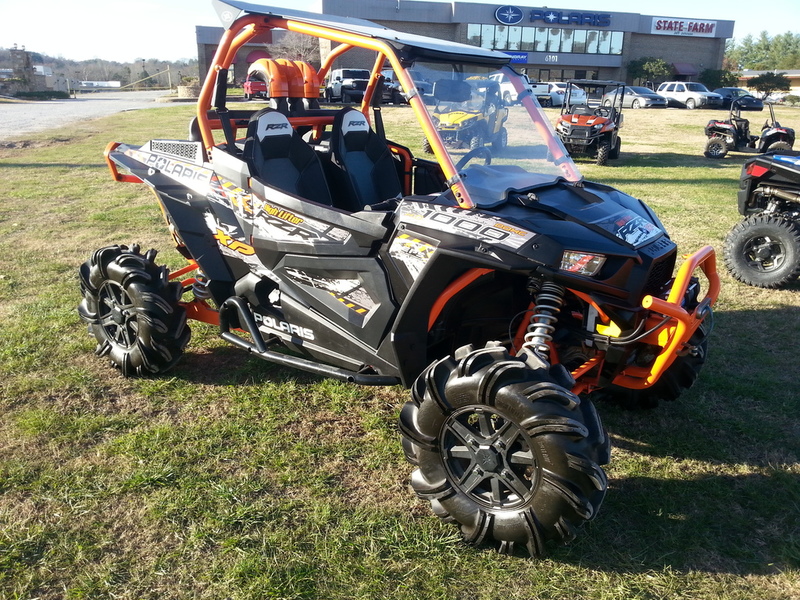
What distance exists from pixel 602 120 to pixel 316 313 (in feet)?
45.3

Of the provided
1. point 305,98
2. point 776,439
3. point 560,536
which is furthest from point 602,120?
point 560,536

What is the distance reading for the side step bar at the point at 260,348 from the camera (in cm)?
401

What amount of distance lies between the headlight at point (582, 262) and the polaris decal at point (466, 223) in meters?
0.20

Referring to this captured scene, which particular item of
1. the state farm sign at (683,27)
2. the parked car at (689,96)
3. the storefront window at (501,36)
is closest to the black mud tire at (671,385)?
the parked car at (689,96)

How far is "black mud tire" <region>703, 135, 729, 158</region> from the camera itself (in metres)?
17.6

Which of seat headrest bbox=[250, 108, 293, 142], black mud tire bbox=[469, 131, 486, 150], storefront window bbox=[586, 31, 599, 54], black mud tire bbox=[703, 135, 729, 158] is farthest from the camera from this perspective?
storefront window bbox=[586, 31, 599, 54]

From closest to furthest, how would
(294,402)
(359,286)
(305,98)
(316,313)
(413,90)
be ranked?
(413,90), (359,286), (316,313), (294,402), (305,98)

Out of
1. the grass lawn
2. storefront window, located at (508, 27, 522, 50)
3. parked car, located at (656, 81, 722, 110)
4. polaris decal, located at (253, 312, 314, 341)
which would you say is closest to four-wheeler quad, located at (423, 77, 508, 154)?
polaris decal, located at (253, 312, 314, 341)

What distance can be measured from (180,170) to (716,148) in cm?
1669

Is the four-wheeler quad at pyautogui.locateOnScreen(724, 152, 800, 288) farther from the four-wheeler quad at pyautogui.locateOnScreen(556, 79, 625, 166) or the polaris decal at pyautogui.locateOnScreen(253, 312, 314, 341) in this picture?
the four-wheeler quad at pyautogui.locateOnScreen(556, 79, 625, 166)

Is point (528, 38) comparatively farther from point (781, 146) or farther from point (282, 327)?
point (282, 327)

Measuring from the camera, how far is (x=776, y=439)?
4.15 m

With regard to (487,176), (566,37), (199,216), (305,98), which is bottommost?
(199,216)

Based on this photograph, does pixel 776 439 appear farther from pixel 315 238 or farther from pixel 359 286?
pixel 315 238
